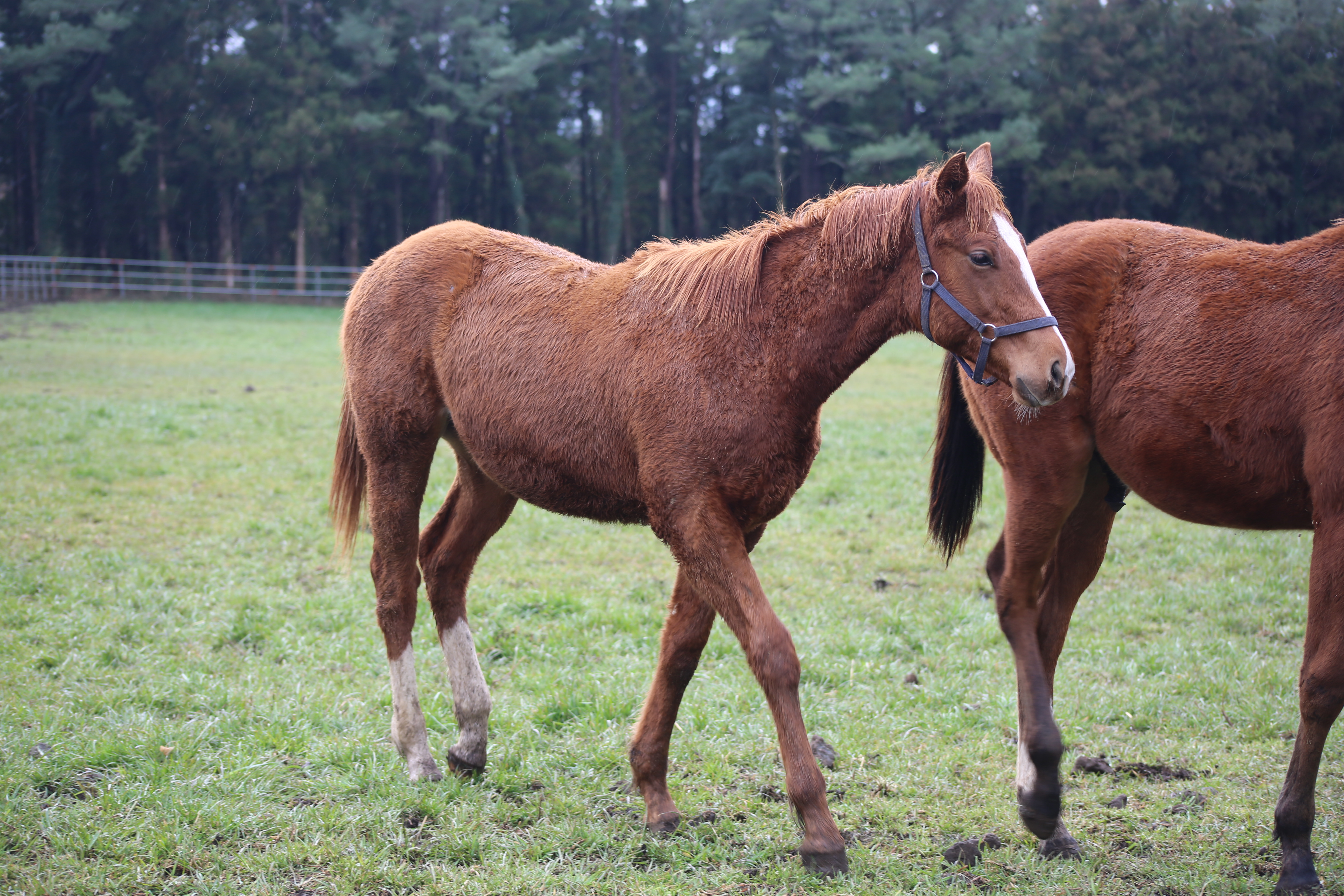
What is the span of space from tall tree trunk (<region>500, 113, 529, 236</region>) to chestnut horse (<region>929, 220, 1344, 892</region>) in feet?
129

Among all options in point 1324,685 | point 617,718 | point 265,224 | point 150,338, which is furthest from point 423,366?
point 265,224

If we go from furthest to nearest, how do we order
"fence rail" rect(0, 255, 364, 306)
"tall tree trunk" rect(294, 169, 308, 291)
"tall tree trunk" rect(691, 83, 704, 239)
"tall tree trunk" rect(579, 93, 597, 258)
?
"tall tree trunk" rect(579, 93, 597, 258)
"tall tree trunk" rect(691, 83, 704, 239)
"tall tree trunk" rect(294, 169, 308, 291)
"fence rail" rect(0, 255, 364, 306)

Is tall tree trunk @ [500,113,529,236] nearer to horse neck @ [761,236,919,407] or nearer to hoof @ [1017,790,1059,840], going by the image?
horse neck @ [761,236,919,407]

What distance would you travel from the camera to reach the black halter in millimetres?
2842

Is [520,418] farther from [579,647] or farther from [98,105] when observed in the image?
[98,105]

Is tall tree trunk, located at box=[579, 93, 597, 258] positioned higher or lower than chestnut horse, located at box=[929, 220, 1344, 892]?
higher

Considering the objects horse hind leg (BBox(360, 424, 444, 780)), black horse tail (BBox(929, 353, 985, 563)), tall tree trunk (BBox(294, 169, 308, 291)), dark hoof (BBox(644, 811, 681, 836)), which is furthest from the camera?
tall tree trunk (BBox(294, 169, 308, 291))

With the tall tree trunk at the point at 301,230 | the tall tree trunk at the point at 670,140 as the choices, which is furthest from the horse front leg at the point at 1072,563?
the tall tree trunk at the point at 670,140

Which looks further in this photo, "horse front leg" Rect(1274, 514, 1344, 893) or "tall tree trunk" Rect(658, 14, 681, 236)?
"tall tree trunk" Rect(658, 14, 681, 236)

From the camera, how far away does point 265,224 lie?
138 ft

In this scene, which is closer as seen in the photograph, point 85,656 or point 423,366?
point 423,366

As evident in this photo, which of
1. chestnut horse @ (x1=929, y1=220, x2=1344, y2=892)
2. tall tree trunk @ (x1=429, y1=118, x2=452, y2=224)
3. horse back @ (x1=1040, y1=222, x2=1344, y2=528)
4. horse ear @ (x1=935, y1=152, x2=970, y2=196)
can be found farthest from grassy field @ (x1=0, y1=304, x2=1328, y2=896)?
tall tree trunk @ (x1=429, y1=118, x2=452, y2=224)

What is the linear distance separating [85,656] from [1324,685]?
5.24 metres

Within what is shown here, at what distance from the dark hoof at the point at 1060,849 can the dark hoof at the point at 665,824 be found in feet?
4.07
